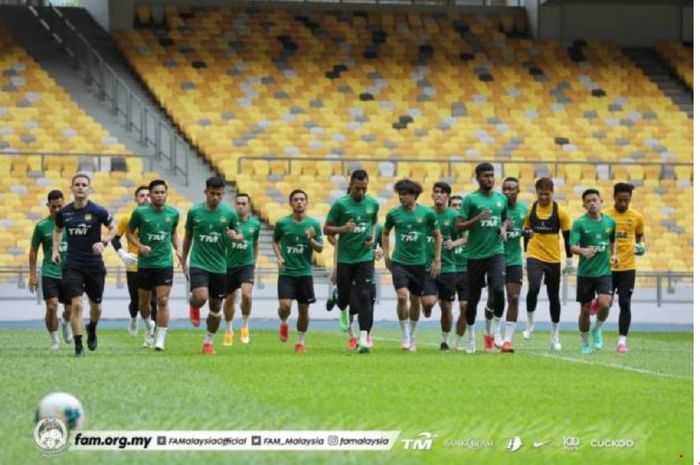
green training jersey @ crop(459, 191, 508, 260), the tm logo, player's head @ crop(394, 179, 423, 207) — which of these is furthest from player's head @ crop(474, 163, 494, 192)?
the tm logo

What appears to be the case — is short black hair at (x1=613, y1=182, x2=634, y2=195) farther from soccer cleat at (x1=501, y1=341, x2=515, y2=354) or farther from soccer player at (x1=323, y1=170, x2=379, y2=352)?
soccer player at (x1=323, y1=170, x2=379, y2=352)

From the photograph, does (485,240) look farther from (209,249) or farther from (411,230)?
(209,249)

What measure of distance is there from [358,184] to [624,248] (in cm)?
284

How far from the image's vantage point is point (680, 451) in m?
8.82

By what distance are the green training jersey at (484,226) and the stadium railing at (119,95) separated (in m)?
13.2

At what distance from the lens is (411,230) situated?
16750 millimetres

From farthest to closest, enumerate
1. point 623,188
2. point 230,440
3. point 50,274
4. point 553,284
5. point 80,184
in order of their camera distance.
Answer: point 553,284, point 623,188, point 50,274, point 80,184, point 230,440

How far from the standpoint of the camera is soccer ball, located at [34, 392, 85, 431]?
7.80 m

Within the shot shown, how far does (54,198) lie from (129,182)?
1232cm

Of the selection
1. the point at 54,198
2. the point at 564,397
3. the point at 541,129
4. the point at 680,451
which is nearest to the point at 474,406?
the point at 564,397

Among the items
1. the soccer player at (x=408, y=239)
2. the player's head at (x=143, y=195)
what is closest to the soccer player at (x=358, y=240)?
the soccer player at (x=408, y=239)

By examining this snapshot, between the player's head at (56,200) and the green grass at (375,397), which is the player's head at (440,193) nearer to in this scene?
the green grass at (375,397)

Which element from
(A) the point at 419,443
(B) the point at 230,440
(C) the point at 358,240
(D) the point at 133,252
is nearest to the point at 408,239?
(C) the point at 358,240

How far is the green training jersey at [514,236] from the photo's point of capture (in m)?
17.8
